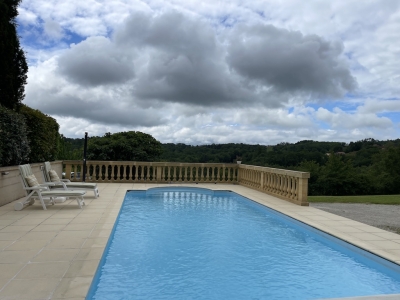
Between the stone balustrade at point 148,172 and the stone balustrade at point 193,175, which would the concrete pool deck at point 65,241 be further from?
the stone balustrade at point 148,172

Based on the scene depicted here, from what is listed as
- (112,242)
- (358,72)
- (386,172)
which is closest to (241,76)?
(358,72)

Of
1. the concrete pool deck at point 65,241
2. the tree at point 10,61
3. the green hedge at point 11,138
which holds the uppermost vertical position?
the tree at point 10,61

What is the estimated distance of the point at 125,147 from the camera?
20.3m

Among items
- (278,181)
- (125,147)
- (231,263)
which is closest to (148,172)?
(125,147)

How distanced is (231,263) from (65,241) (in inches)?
103

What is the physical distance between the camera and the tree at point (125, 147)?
19.9 metres

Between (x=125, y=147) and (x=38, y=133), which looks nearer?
(x=38, y=133)

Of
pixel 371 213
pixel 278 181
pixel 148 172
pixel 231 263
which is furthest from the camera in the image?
pixel 148 172

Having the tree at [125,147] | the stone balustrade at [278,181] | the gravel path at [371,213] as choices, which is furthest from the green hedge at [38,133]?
the gravel path at [371,213]

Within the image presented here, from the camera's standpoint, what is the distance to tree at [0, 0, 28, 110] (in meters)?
9.95

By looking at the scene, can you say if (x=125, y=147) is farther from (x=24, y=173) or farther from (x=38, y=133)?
(x=24, y=173)

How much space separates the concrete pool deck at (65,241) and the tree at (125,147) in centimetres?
1068

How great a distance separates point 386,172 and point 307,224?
3774 cm

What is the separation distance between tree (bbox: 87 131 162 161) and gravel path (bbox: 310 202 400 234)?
41.1ft
